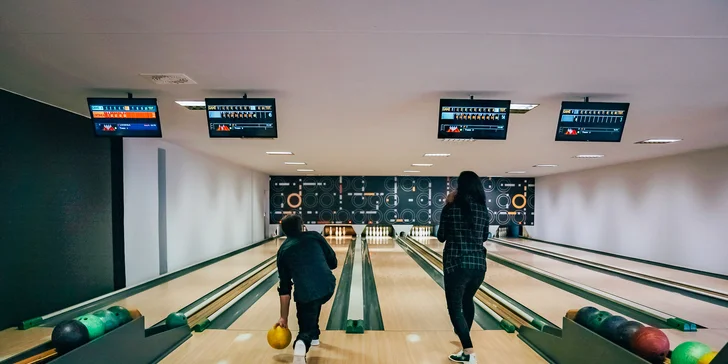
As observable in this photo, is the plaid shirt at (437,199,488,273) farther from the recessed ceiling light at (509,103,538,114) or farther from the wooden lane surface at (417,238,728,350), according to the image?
the wooden lane surface at (417,238,728,350)

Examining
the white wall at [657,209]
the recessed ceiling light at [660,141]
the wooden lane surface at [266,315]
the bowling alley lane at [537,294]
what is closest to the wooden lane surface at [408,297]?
the wooden lane surface at [266,315]

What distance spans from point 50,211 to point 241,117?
7.55 ft

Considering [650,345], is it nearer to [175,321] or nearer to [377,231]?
[175,321]

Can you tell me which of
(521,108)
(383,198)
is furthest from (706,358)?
(383,198)

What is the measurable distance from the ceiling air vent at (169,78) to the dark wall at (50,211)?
148cm

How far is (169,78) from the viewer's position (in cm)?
299

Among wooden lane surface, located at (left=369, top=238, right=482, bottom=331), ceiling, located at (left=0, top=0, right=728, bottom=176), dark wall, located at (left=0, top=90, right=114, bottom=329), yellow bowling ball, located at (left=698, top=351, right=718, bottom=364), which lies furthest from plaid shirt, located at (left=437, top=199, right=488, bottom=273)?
dark wall, located at (left=0, top=90, right=114, bottom=329)

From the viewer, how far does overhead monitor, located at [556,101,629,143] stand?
11.1 feet

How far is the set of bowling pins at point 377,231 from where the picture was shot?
13.4m

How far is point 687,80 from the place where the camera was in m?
3.02

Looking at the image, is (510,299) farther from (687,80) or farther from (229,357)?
(229,357)

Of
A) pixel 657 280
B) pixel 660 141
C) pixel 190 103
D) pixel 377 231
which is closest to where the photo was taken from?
pixel 190 103

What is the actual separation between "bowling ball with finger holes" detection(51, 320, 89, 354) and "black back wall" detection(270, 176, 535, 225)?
10716 millimetres

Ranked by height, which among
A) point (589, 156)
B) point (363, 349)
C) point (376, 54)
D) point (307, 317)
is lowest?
point (363, 349)
